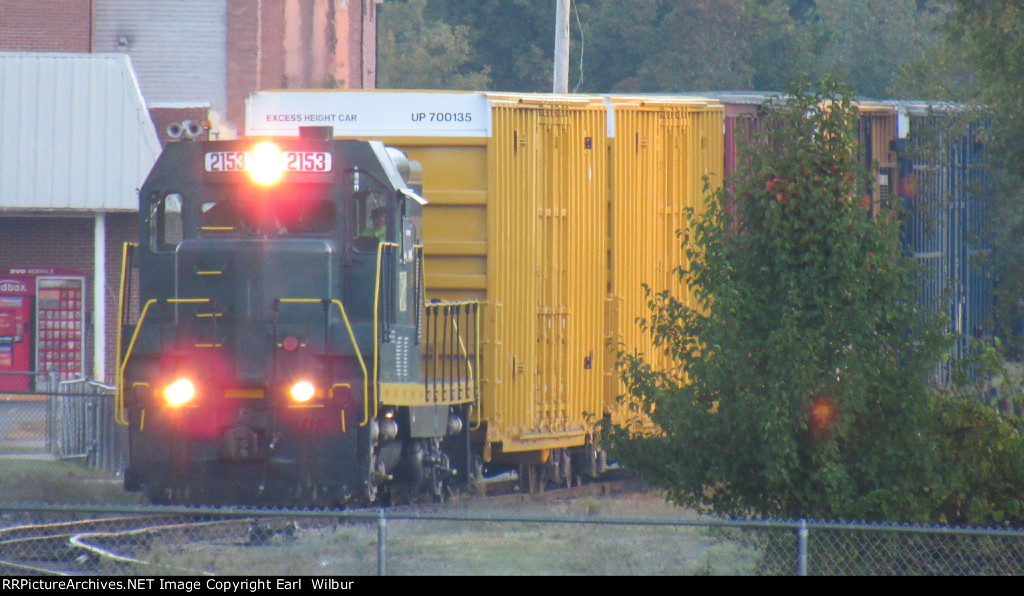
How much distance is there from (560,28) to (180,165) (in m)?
14.6

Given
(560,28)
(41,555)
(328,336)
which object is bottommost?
(41,555)

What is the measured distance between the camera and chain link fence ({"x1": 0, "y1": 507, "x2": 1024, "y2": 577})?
32.2 feet

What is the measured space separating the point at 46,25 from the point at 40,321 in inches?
397

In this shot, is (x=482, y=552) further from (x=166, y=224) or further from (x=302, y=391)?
(x=166, y=224)

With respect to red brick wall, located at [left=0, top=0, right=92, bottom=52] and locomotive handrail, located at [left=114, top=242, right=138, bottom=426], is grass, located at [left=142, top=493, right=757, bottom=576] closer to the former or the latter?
locomotive handrail, located at [left=114, top=242, right=138, bottom=426]

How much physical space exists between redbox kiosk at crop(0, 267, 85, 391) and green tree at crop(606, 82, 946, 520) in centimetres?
1990

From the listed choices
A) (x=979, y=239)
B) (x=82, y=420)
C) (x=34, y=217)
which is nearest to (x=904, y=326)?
(x=82, y=420)

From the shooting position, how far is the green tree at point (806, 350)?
1009 centimetres

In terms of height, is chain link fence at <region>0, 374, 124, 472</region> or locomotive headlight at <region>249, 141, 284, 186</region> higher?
locomotive headlight at <region>249, 141, 284, 186</region>

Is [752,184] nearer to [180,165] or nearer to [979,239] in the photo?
[180,165]

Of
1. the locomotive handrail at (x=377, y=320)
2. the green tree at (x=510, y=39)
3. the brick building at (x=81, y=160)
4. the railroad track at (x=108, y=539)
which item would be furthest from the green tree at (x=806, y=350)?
the green tree at (x=510, y=39)

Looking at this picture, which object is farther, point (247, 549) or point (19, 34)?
point (19, 34)

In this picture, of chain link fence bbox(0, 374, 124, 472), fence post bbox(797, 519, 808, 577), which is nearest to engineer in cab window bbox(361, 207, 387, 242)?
fence post bbox(797, 519, 808, 577)

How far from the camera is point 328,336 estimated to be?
1176cm
